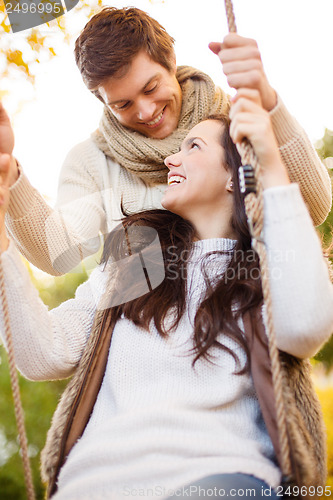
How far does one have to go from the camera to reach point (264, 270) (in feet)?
3.36

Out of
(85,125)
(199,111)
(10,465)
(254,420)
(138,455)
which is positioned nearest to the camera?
(138,455)

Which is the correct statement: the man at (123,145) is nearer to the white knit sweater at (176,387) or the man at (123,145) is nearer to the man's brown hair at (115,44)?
the man's brown hair at (115,44)

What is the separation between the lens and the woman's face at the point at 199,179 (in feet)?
4.91

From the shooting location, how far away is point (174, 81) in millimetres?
1892

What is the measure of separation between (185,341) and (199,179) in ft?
1.60

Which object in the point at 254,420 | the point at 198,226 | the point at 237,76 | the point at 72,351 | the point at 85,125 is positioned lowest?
the point at 254,420

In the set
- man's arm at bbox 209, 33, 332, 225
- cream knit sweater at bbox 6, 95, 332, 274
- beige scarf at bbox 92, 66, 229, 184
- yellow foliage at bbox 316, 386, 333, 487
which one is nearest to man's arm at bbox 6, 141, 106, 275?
cream knit sweater at bbox 6, 95, 332, 274

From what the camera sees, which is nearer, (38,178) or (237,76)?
(237,76)

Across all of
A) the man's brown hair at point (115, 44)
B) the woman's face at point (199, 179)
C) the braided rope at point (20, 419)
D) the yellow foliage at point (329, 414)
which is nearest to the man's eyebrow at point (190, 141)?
the woman's face at point (199, 179)

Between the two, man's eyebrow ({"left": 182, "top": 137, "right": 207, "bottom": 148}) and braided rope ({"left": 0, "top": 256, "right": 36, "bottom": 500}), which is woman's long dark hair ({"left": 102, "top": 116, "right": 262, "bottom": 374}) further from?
braided rope ({"left": 0, "top": 256, "right": 36, "bottom": 500})

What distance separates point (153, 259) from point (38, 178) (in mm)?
628

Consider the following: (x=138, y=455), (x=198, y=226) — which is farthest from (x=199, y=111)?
(x=138, y=455)

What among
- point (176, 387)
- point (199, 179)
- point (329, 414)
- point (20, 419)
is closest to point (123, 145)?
point (199, 179)

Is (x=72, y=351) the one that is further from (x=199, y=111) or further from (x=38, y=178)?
(x=199, y=111)
